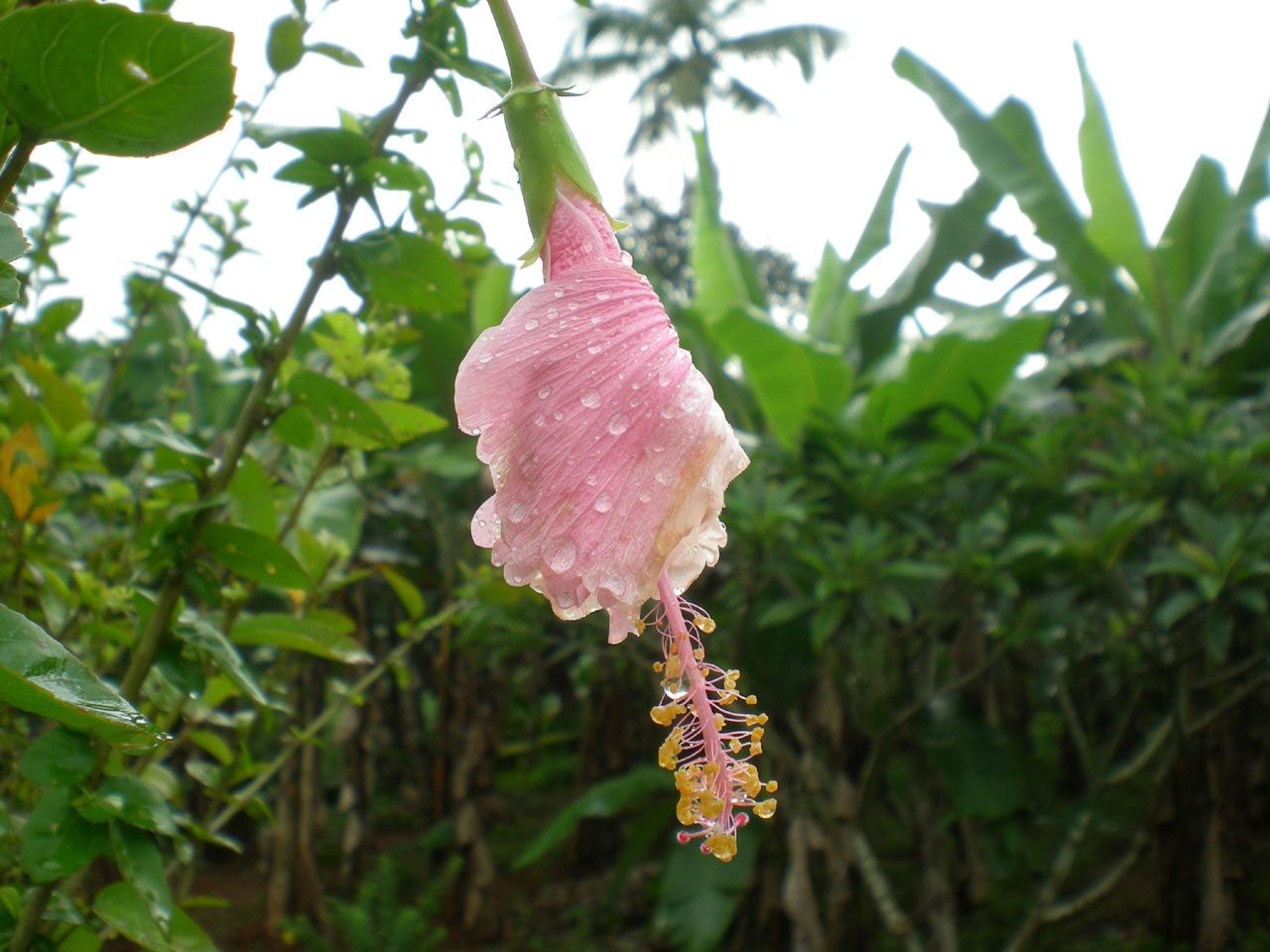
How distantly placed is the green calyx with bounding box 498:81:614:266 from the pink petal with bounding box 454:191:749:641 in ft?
0.22

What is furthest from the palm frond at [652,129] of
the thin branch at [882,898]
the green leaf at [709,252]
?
the thin branch at [882,898]

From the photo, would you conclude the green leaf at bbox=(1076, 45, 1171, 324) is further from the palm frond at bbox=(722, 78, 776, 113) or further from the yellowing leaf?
the palm frond at bbox=(722, 78, 776, 113)

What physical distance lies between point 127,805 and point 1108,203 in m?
3.27

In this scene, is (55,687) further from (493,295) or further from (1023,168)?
(1023,168)

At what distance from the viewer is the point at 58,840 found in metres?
0.40

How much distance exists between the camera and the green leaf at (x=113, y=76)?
298 millimetres

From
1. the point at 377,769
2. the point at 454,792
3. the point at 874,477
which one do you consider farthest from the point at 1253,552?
the point at 377,769

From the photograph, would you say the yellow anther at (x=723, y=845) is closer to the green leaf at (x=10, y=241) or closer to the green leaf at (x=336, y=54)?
the green leaf at (x=10, y=241)

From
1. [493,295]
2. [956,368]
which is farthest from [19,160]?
[493,295]

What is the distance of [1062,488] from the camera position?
1.78 meters

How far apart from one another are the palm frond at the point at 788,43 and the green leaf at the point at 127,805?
13.5 meters

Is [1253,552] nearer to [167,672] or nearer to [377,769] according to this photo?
[167,672]

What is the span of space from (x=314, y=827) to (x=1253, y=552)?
261 centimetres

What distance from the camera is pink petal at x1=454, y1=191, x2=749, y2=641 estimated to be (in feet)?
1.04
